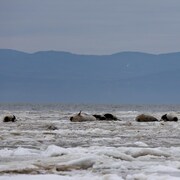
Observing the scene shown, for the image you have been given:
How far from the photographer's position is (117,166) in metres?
15.0

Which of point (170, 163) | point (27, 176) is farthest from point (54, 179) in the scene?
point (170, 163)

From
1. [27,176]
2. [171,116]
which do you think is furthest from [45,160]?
[171,116]

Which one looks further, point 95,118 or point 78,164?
point 95,118

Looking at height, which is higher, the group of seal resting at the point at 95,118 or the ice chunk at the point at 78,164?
the group of seal resting at the point at 95,118

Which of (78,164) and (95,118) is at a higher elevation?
(95,118)

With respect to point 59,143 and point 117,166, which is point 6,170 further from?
point 59,143

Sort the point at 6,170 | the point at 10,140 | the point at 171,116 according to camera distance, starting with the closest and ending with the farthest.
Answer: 1. the point at 6,170
2. the point at 10,140
3. the point at 171,116

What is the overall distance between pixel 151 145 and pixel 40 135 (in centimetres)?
617

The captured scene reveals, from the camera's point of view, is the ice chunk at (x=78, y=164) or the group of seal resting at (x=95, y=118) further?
the group of seal resting at (x=95, y=118)

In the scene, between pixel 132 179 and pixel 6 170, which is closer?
pixel 132 179

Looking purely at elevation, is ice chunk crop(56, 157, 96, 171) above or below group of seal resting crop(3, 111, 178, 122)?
below

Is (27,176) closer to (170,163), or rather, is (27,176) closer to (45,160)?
(45,160)

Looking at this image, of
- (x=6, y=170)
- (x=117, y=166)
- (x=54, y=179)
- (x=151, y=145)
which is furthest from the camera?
(x=151, y=145)

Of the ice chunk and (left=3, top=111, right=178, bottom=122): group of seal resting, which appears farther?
(left=3, top=111, right=178, bottom=122): group of seal resting
